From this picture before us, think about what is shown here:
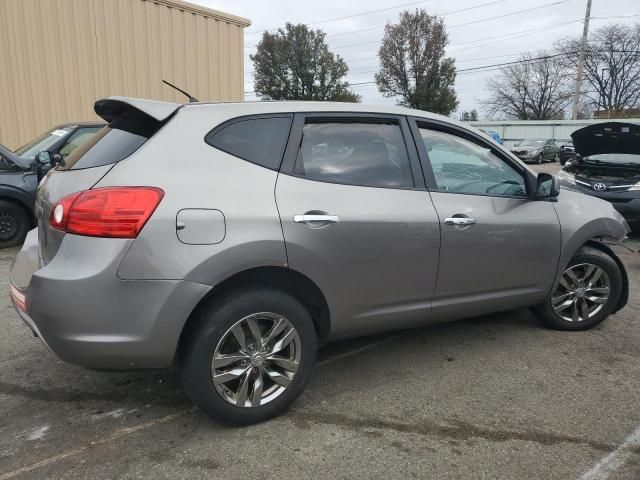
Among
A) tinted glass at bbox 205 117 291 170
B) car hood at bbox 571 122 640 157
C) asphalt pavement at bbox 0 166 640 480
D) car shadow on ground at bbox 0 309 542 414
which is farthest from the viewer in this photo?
car hood at bbox 571 122 640 157

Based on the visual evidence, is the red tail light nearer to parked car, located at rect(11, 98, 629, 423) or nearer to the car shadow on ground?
parked car, located at rect(11, 98, 629, 423)

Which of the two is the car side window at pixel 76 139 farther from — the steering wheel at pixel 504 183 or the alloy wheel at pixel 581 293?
the alloy wheel at pixel 581 293

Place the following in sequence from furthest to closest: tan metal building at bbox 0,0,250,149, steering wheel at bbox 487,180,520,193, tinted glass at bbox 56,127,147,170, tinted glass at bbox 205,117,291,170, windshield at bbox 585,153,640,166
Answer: tan metal building at bbox 0,0,250,149 → windshield at bbox 585,153,640,166 → steering wheel at bbox 487,180,520,193 → tinted glass at bbox 205,117,291,170 → tinted glass at bbox 56,127,147,170

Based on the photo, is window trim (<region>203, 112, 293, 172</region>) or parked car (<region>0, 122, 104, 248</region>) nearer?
window trim (<region>203, 112, 293, 172</region>)

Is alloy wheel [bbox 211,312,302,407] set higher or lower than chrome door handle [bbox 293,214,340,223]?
lower

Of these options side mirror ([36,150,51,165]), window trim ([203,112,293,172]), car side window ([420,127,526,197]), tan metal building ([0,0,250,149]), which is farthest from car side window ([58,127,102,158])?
car side window ([420,127,526,197])

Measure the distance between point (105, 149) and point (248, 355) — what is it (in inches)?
50.4

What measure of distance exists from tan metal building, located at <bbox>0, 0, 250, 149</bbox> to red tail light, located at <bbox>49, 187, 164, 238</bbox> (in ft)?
28.0

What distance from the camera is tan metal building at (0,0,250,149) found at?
30.4 feet

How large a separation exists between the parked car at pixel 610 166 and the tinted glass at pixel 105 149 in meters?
6.58

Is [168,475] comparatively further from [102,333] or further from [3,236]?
[3,236]

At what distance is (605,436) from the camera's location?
2.74 metres

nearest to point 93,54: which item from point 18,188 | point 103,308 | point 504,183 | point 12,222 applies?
point 18,188

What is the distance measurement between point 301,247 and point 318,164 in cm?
51
